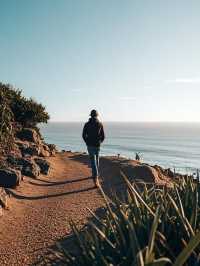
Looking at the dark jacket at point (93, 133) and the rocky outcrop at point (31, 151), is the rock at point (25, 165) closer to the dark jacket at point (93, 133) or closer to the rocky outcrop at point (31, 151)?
the dark jacket at point (93, 133)

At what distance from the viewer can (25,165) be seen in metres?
15.7

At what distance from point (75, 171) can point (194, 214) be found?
598 inches

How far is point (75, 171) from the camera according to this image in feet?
64.3

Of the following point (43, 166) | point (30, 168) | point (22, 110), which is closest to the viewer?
point (30, 168)

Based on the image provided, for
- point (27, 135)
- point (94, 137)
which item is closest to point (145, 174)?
point (94, 137)

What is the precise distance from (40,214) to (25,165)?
533cm

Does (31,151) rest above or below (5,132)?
below

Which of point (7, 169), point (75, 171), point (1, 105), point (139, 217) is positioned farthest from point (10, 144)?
point (139, 217)

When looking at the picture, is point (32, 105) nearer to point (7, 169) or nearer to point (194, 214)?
point (7, 169)

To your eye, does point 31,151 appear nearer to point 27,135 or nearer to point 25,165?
point 27,135

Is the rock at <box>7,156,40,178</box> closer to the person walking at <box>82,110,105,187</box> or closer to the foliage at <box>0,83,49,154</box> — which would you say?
the person walking at <box>82,110,105,187</box>

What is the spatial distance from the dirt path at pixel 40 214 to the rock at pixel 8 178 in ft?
0.88

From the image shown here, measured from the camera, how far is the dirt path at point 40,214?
26.2ft

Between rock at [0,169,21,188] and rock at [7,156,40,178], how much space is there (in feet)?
6.96
